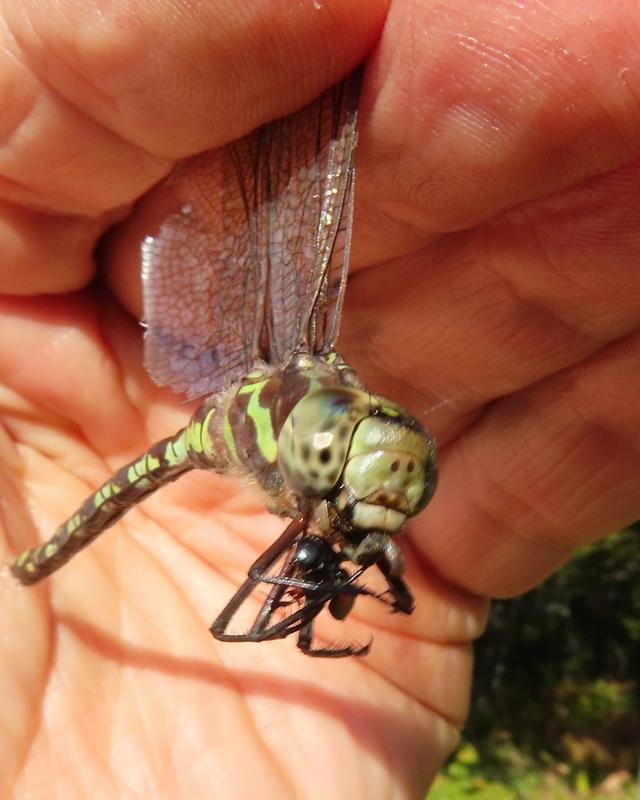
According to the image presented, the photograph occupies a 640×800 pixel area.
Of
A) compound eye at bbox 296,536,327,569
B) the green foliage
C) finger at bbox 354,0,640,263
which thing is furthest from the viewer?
the green foliage

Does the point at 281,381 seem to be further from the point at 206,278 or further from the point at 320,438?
the point at 206,278

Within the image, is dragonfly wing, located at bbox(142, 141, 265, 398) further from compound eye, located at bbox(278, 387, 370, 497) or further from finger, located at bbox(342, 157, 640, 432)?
compound eye, located at bbox(278, 387, 370, 497)

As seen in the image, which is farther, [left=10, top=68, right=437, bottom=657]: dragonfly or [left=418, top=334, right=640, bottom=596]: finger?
[left=418, top=334, right=640, bottom=596]: finger

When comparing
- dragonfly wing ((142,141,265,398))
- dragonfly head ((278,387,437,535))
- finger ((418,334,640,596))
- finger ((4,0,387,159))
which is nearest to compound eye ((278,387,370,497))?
dragonfly head ((278,387,437,535))

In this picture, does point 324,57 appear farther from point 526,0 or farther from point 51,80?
point 51,80

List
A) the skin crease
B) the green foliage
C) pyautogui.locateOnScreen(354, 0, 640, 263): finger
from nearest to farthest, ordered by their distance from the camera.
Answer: pyautogui.locateOnScreen(354, 0, 640, 263): finger → the skin crease → the green foliage

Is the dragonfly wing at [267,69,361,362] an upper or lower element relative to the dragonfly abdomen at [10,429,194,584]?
upper

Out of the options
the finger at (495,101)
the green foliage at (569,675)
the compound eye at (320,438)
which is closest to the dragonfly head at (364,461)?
the compound eye at (320,438)

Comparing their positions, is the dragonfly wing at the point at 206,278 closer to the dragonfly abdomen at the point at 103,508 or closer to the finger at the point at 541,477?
the dragonfly abdomen at the point at 103,508
